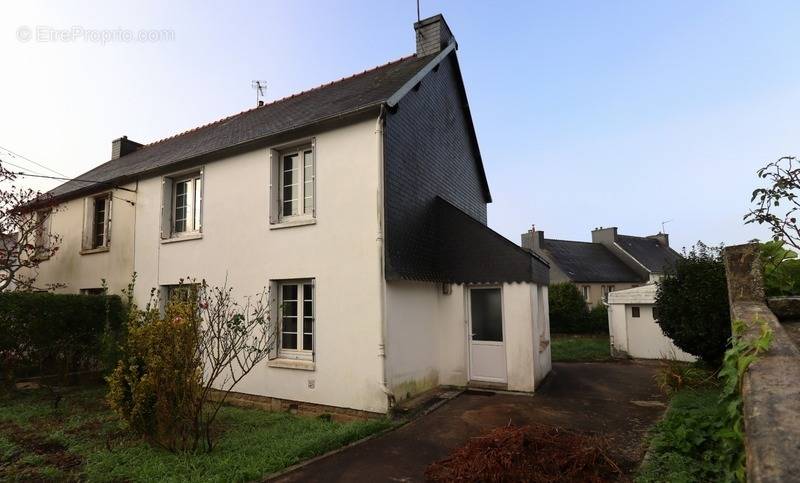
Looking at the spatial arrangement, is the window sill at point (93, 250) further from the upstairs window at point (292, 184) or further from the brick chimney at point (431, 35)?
the brick chimney at point (431, 35)

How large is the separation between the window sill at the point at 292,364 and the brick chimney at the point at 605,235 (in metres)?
33.9

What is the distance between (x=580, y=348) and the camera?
18828 mm

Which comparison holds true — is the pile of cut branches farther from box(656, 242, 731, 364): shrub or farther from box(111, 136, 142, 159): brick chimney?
box(111, 136, 142, 159): brick chimney

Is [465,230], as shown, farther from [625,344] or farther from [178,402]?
[625,344]

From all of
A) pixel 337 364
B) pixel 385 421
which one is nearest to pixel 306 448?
pixel 385 421

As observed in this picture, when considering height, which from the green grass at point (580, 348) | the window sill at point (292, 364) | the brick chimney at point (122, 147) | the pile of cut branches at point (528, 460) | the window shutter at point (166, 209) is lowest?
the green grass at point (580, 348)

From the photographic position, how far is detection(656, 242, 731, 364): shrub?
977 cm

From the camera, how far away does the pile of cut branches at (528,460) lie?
15.6ft

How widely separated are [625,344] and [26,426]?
17576mm

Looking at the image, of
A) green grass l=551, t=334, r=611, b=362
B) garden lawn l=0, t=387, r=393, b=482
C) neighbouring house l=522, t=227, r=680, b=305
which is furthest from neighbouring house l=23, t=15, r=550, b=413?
neighbouring house l=522, t=227, r=680, b=305

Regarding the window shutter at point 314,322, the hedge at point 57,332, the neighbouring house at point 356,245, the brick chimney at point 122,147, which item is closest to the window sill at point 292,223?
the neighbouring house at point 356,245

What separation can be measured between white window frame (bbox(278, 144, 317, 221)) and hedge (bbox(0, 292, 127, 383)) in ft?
15.2

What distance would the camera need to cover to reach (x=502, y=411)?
7922 millimetres

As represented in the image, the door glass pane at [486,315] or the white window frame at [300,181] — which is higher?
the white window frame at [300,181]
